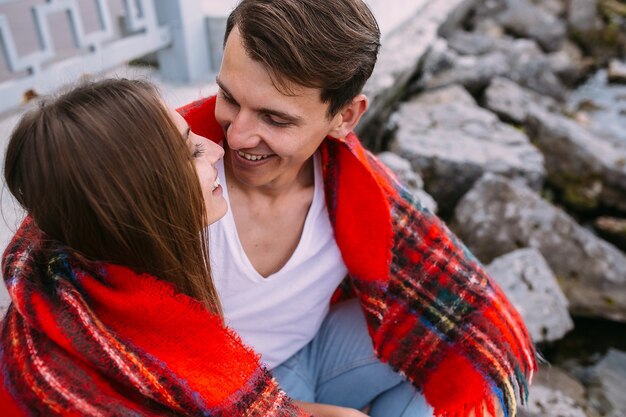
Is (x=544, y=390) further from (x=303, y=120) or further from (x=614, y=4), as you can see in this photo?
(x=614, y=4)

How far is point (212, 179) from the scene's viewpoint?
1357mm

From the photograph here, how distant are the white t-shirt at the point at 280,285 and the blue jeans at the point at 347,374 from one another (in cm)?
9

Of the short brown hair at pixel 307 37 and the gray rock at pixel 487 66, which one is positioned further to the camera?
the gray rock at pixel 487 66

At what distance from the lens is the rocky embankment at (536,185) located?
2895 millimetres

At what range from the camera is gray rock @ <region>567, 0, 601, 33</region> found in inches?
329

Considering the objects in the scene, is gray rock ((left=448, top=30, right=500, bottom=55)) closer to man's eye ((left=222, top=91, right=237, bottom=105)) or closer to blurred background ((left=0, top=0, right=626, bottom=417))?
blurred background ((left=0, top=0, right=626, bottom=417))

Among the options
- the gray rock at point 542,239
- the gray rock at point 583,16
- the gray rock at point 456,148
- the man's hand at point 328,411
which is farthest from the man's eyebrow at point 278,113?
the gray rock at point 583,16

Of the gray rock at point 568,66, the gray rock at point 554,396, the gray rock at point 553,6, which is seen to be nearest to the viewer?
the gray rock at point 554,396

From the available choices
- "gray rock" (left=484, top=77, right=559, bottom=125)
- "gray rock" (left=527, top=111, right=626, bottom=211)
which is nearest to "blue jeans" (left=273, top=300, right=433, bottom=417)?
"gray rock" (left=527, top=111, right=626, bottom=211)

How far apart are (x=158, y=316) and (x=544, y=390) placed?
205cm

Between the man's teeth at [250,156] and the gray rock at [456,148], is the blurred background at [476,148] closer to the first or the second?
the gray rock at [456,148]

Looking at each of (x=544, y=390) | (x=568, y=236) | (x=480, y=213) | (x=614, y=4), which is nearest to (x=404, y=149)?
(x=480, y=213)

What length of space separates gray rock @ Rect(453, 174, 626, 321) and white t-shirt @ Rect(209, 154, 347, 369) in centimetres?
167

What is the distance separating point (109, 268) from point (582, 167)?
4.00m
